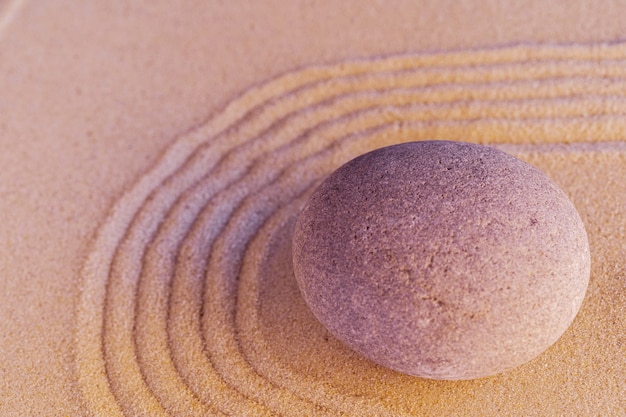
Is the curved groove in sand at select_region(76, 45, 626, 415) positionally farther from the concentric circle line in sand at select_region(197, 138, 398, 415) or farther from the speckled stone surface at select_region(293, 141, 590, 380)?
the speckled stone surface at select_region(293, 141, 590, 380)

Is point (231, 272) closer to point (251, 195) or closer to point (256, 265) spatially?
point (256, 265)

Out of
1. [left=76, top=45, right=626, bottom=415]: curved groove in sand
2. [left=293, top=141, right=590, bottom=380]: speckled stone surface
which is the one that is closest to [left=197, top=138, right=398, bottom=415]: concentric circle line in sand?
[left=76, top=45, right=626, bottom=415]: curved groove in sand

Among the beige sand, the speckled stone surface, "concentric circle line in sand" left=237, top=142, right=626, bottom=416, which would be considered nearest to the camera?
the speckled stone surface

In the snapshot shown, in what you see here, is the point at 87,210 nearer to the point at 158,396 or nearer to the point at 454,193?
the point at 158,396

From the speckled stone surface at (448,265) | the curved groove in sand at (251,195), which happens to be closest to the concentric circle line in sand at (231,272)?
the curved groove in sand at (251,195)

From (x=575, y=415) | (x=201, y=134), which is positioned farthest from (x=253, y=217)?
(x=575, y=415)

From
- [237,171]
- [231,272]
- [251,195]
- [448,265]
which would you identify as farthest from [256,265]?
[448,265]
